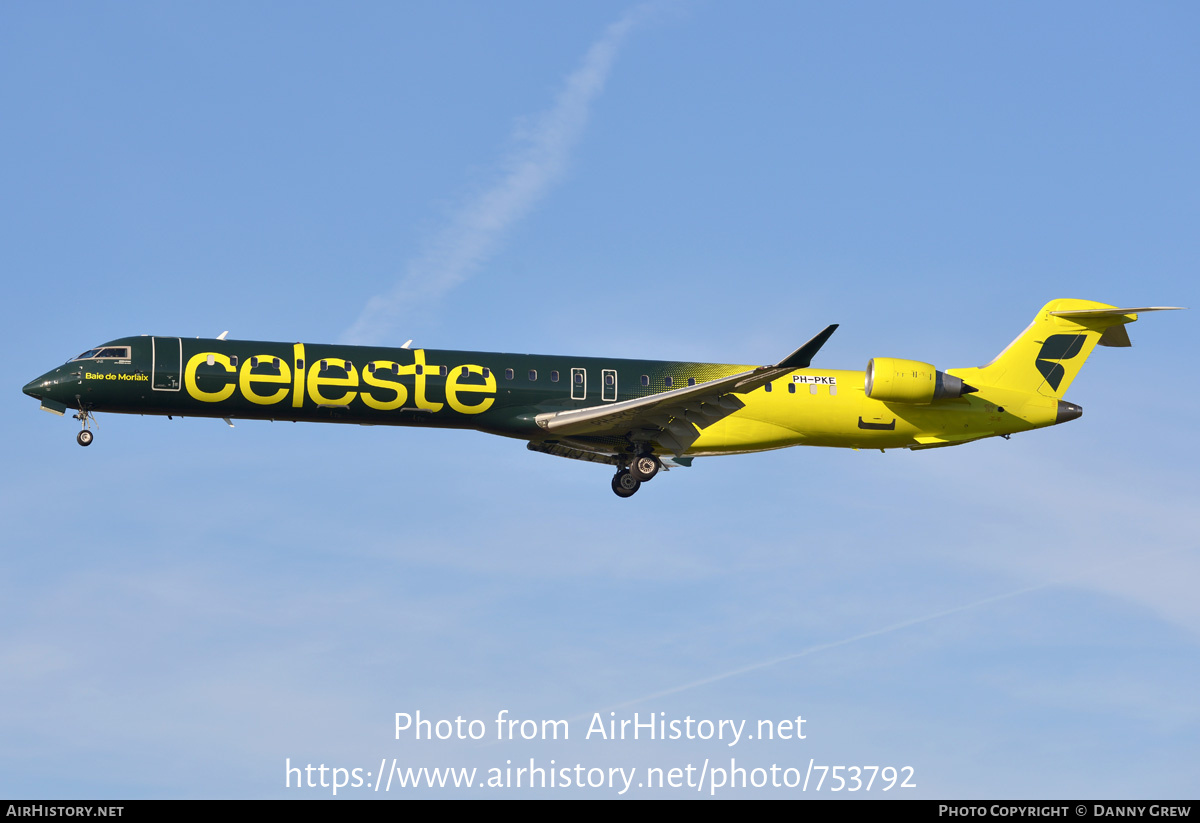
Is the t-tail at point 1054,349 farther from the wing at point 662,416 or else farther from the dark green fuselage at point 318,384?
the dark green fuselage at point 318,384

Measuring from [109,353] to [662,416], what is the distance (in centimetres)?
1549

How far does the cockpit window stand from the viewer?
136 feet

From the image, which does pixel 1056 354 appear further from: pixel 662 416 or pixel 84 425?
pixel 84 425

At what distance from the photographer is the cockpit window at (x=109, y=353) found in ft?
136

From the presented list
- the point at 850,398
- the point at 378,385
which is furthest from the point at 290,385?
the point at 850,398

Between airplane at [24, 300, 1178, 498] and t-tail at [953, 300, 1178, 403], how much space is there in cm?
4

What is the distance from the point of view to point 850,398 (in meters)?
45.2

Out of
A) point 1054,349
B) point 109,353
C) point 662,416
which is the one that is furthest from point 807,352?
point 109,353

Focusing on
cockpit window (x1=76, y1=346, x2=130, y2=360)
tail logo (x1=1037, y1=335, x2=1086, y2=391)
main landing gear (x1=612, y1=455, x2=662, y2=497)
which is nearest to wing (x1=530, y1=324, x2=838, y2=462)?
main landing gear (x1=612, y1=455, x2=662, y2=497)

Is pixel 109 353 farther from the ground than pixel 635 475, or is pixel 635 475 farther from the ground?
pixel 109 353

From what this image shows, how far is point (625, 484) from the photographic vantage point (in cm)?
4484

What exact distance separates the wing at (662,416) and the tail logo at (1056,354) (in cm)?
1055

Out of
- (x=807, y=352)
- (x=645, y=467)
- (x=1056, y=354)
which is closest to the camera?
(x=807, y=352)

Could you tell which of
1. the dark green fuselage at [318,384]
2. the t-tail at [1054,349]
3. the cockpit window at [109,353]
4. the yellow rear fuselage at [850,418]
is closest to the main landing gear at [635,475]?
the yellow rear fuselage at [850,418]
